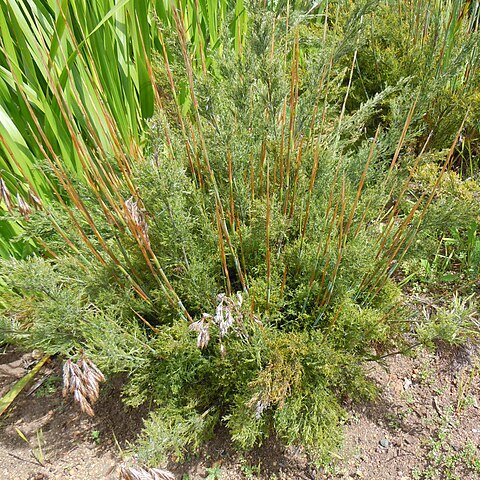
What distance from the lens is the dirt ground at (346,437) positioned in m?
1.42

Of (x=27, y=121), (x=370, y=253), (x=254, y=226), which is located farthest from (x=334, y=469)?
(x=27, y=121)

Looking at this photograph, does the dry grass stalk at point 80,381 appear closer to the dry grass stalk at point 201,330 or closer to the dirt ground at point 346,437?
the dry grass stalk at point 201,330

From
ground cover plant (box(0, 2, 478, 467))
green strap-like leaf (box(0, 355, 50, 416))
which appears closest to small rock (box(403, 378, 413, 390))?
ground cover plant (box(0, 2, 478, 467))

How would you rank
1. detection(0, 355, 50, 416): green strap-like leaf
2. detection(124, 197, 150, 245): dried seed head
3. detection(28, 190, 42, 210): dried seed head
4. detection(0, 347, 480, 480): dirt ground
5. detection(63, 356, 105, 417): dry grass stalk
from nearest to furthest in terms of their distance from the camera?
detection(63, 356, 105, 417): dry grass stalk < detection(124, 197, 150, 245): dried seed head < detection(28, 190, 42, 210): dried seed head < detection(0, 347, 480, 480): dirt ground < detection(0, 355, 50, 416): green strap-like leaf

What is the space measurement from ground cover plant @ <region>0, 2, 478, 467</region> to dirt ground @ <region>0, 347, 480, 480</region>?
0.34ft

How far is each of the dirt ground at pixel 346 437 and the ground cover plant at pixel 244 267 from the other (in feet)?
0.34

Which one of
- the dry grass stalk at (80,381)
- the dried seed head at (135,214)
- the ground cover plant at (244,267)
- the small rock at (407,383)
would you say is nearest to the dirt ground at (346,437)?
the small rock at (407,383)

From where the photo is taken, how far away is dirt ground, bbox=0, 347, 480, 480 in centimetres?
142

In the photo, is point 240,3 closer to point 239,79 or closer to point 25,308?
point 239,79

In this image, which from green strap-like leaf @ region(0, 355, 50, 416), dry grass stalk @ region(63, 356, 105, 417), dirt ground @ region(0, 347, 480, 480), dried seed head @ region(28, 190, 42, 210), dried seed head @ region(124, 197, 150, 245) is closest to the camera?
dry grass stalk @ region(63, 356, 105, 417)

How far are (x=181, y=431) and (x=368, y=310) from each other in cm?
71

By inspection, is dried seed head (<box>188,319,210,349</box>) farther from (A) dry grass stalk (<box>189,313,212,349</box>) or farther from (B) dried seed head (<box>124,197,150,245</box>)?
(B) dried seed head (<box>124,197,150,245</box>)

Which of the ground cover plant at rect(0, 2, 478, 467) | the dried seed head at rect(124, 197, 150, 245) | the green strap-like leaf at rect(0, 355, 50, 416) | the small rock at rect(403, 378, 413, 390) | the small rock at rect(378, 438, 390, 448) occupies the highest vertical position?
the dried seed head at rect(124, 197, 150, 245)

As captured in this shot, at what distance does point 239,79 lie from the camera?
1133 mm
